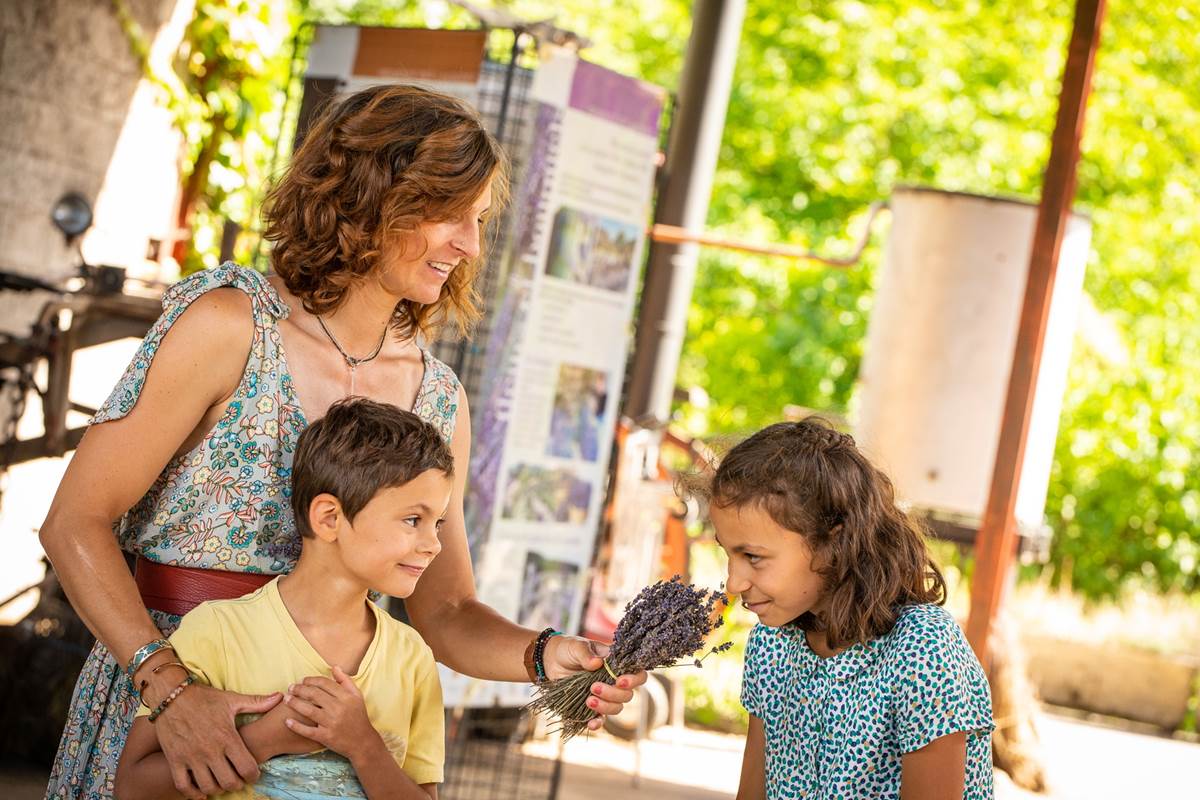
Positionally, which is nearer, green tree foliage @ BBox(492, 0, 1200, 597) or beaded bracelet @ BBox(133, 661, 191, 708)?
beaded bracelet @ BBox(133, 661, 191, 708)

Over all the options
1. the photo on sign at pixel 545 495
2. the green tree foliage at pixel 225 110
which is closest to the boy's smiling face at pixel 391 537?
the photo on sign at pixel 545 495

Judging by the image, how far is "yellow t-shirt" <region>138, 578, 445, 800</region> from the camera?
1979 mm

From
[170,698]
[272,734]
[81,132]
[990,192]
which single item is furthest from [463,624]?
[990,192]

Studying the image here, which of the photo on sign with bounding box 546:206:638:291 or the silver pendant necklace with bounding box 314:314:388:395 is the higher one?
the photo on sign with bounding box 546:206:638:291

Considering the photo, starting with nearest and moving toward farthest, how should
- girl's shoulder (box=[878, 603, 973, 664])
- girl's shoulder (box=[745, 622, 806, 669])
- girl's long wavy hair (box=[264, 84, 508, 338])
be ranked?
girl's long wavy hair (box=[264, 84, 508, 338]) → girl's shoulder (box=[878, 603, 973, 664]) → girl's shoulder (box=[745, 622, 806, 669])

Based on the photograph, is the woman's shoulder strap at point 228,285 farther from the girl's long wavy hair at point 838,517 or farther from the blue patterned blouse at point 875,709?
the blue patterned blouse at point 875,709

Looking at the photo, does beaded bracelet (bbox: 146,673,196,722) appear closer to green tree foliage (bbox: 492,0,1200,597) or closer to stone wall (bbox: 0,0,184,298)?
stone wall (bbox: 0,0,184,298)

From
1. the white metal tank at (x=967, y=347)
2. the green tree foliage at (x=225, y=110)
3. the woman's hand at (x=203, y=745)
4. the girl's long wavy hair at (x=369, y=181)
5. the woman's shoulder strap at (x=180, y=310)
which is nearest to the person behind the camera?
the woman's hand at (x=203, y=745)

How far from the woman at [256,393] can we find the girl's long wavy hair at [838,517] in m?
0.37

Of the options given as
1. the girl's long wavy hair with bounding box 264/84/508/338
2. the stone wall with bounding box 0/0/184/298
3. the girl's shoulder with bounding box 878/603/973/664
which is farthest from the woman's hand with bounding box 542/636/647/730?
the stone wall with bounding box 0/0/184/298

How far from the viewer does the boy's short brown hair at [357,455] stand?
2.04 metres

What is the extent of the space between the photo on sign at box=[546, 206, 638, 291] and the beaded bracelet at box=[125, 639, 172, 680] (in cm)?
267

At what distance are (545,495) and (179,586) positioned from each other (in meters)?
2.47

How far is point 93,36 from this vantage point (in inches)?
203
